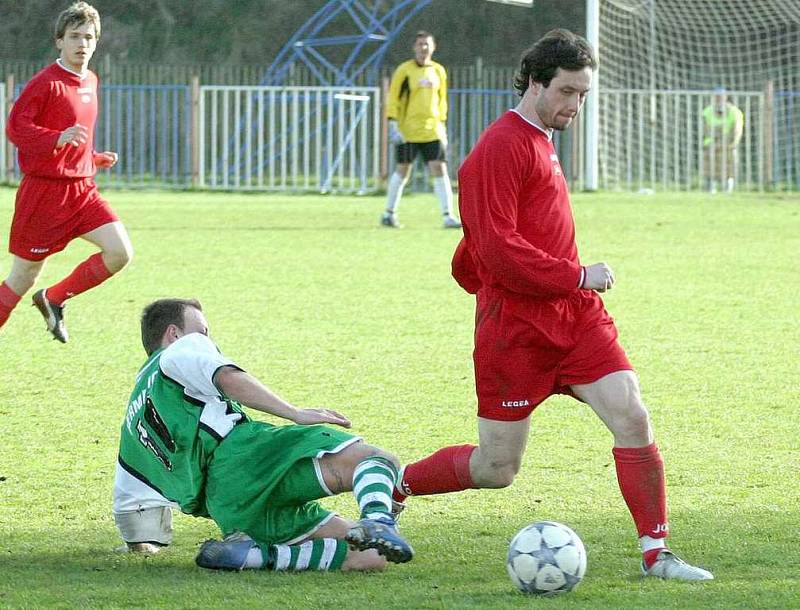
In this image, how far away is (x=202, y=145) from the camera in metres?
23.9

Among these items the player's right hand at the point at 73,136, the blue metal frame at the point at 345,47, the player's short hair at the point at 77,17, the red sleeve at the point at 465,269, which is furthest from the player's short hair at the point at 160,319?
the blue metal frame at the point at 345,47

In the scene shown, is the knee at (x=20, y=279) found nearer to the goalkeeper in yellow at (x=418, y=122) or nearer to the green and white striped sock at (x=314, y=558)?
the green and white striped sock at (x=314, y=558)

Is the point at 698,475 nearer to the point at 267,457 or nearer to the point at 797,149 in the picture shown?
the point at 267,457

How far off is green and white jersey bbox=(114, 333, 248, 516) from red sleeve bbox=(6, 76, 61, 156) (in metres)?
3.88

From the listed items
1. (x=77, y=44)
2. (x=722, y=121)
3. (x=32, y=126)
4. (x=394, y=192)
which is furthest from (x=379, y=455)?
(x=722, y=121)

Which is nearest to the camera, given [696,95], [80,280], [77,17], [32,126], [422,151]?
[77,17]

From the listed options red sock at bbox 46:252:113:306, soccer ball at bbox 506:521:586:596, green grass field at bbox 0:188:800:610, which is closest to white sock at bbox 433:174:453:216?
green grass field at bbox 0:188:800:610

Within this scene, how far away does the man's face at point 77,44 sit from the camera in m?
8.36

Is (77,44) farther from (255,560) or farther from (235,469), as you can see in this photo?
(255,560)

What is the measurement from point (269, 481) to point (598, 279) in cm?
117

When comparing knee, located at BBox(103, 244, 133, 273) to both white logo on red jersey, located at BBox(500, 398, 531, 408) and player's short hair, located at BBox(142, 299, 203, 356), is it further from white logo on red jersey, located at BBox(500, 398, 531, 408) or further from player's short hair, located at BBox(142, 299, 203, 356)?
white logo on red jersey, located at BBox(500, 398, 531, 408)

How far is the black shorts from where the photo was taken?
55.4ft

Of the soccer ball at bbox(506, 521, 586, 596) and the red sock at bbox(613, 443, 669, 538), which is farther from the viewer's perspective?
the red sock at bbox(613, 443, 669, 538)

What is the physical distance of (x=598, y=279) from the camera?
4.43 meters
